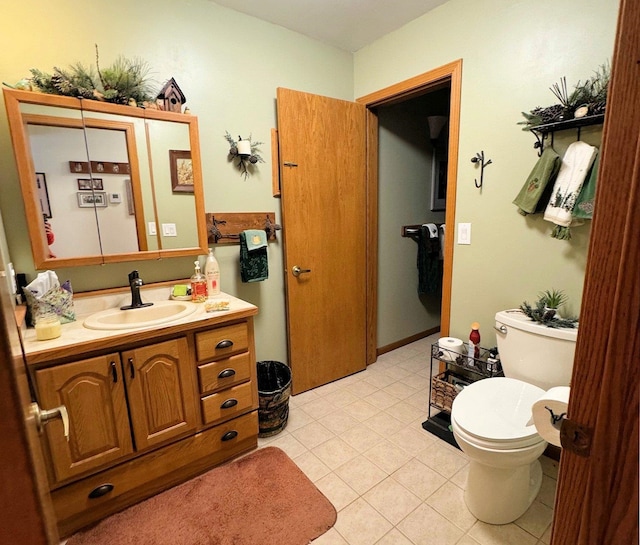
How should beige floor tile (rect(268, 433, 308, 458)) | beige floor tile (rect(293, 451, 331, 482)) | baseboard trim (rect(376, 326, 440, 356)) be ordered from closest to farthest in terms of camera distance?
beige floor tile (rect(293, 451, 331, 482)), beige floor tile (rect(268, 433, 308, 458)), baseboard trim (rect(376, 326, 440, 356))

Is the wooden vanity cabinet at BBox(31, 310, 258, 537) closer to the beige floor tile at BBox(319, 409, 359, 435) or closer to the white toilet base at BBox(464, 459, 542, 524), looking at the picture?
the beige floor tile at BBox(319, 409, 359, 435)

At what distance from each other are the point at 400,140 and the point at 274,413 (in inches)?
98.6

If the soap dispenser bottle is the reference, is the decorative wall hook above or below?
above

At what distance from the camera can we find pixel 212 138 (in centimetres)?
207

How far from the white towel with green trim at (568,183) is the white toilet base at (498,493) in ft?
3.76

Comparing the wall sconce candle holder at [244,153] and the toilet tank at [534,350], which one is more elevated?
the wall sconce candle holder at [244,153]

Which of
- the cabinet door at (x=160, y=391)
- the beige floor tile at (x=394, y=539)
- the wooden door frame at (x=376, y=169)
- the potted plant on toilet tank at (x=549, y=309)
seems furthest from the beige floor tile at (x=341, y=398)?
the potted plant on toilet tank at (x=549, y=309)

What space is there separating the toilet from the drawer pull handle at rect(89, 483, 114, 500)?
60.7 inches

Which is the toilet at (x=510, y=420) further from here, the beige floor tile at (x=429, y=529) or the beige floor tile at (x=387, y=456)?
the beige floor tile at (x=387, y=456)

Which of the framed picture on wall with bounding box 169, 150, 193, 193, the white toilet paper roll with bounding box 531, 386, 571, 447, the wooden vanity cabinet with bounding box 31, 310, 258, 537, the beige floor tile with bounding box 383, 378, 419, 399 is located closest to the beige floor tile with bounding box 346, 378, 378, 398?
the beige floor tile with bounding box 383, 378, 419, 399

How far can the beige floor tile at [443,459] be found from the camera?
174cm

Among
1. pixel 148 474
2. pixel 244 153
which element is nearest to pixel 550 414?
pixel 148 474

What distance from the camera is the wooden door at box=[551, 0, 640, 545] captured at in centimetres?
39

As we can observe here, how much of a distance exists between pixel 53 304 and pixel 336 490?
5.24 feet
